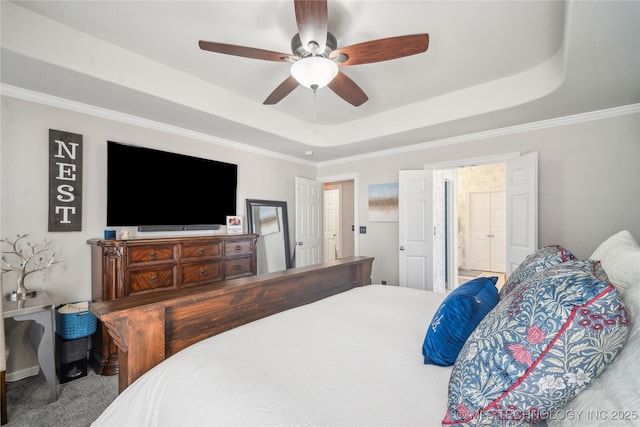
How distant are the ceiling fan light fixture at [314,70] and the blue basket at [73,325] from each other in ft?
8.75

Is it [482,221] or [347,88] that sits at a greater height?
[347,88]

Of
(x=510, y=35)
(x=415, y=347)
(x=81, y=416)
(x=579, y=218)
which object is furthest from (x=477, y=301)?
(x=579, y=218)

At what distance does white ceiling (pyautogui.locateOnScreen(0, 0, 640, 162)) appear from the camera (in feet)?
6.35

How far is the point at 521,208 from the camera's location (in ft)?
10.7

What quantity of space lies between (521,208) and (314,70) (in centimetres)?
283

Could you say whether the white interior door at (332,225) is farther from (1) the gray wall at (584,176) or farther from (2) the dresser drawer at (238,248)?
(1) the gray wall at (584,176)

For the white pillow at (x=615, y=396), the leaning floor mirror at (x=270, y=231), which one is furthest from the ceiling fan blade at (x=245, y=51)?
the leaning floor mirror at (x=270, y=231)

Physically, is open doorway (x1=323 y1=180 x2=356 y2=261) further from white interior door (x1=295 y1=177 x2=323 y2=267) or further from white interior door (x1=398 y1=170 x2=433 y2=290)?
white interior door (x1=398 y1=170 x2=433 y2=290)

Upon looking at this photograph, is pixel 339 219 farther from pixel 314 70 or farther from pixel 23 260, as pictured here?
pixel 23 260

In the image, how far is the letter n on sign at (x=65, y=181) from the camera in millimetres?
2596

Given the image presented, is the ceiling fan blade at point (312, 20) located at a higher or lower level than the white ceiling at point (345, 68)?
lower

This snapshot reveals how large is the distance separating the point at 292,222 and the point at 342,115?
6.51 ft

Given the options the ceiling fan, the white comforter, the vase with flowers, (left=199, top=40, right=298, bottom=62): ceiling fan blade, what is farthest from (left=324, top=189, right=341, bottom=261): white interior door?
the white comforter

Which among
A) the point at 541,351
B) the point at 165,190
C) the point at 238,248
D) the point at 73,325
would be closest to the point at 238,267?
the point at 238,248
